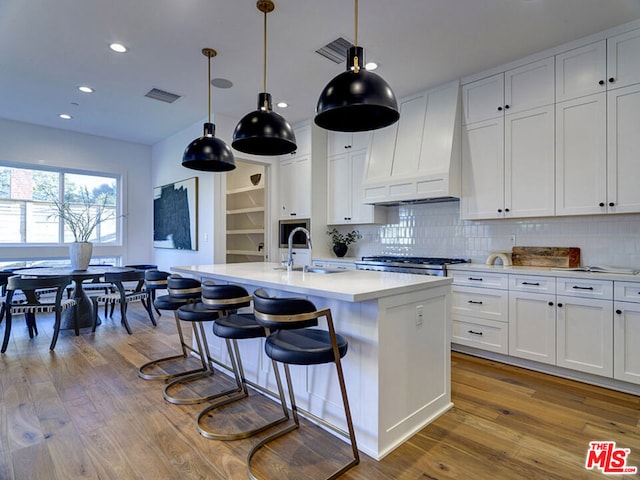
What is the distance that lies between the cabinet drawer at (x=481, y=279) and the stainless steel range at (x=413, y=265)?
0.14 meters

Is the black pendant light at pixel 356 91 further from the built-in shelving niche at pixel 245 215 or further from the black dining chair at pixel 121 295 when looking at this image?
the built-in shelving niche at pixel 245 215

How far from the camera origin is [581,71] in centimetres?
312

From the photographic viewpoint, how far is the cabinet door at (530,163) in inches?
130

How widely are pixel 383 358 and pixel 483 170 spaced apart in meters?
2.70

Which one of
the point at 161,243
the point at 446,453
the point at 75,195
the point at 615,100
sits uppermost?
the point at 615,100

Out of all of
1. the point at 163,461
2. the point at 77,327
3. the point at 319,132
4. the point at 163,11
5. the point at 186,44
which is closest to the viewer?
the point at 163,461

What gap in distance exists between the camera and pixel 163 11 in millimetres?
2732

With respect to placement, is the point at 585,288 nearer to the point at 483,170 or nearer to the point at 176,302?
the point at 483,170

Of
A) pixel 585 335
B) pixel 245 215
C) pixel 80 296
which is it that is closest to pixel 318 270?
pixel 585 335

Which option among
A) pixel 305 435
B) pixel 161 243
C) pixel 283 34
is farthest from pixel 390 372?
pixel 161 243

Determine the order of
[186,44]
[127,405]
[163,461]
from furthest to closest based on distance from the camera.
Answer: [186,44]
[127,405]
[163,461]

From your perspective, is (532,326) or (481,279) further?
(481,279)

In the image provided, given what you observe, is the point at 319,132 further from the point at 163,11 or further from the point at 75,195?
the point at 75,195

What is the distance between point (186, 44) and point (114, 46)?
0.69m
